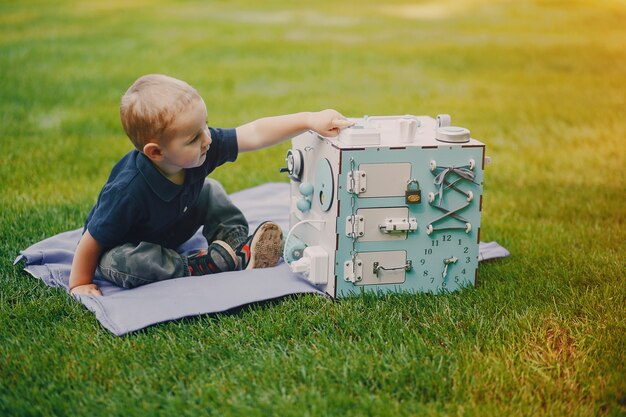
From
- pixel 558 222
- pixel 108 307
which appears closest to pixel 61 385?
pixel 108 307

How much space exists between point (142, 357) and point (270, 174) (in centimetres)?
233

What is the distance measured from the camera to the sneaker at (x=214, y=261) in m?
3.12

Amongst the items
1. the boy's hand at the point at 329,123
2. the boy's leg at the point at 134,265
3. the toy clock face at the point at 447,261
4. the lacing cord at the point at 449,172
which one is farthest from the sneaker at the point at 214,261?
the lacing cord at the point at 449,172

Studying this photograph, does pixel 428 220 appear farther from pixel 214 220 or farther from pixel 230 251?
pixel 214 220

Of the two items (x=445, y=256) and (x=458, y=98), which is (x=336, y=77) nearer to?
(x=458, y=98)

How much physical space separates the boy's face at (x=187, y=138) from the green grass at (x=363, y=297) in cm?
57

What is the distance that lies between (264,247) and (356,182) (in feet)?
1.79

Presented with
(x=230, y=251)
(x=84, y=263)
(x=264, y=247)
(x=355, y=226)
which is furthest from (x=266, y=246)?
(x=84, y=263)

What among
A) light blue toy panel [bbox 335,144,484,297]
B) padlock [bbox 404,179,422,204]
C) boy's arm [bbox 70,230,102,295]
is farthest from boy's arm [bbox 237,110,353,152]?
boy's arm [bbox 70,230,102,295]

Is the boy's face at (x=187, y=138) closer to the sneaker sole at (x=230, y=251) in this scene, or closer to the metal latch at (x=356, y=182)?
the sneaker sole at (x=230, y=251)

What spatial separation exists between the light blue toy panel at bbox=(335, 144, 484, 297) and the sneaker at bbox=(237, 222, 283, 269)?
0.38m

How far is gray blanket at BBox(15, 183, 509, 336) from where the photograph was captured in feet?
8.77

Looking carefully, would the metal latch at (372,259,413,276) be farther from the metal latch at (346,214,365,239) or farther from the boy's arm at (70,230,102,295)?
the boy's arm at (70,230,102,295)

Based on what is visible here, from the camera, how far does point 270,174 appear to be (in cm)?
466
